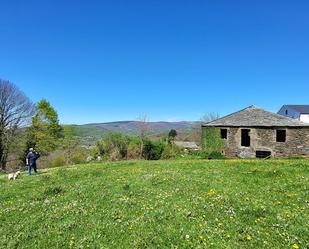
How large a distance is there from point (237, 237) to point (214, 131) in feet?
108

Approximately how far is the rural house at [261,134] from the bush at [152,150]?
875cm

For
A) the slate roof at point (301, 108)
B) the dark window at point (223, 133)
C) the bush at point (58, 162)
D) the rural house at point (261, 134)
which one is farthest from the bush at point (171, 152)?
the slate roof at point (301, 108)

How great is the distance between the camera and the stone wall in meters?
34.3

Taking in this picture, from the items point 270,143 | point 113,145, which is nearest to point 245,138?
point 270,143

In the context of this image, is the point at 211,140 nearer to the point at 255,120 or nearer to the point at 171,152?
the point at 255,120

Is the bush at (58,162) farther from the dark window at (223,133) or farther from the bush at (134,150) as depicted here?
the dark window at (223,133)

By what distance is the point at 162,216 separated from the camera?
8.30m

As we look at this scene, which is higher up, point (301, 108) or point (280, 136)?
point (301, 108)

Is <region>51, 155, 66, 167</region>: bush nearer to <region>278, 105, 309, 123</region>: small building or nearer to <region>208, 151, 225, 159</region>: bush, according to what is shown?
<region>208, 151, 225, 159</region>: bush

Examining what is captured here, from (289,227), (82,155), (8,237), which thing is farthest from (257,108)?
(8,237)

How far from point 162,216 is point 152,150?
35.1 meters

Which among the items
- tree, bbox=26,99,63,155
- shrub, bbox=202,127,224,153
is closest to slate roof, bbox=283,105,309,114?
shrub, bbox=202,127,224,153

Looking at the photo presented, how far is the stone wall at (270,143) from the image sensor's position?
34312 mm

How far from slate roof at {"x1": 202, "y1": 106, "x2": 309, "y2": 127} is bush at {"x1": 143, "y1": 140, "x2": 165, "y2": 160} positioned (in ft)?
32.4
